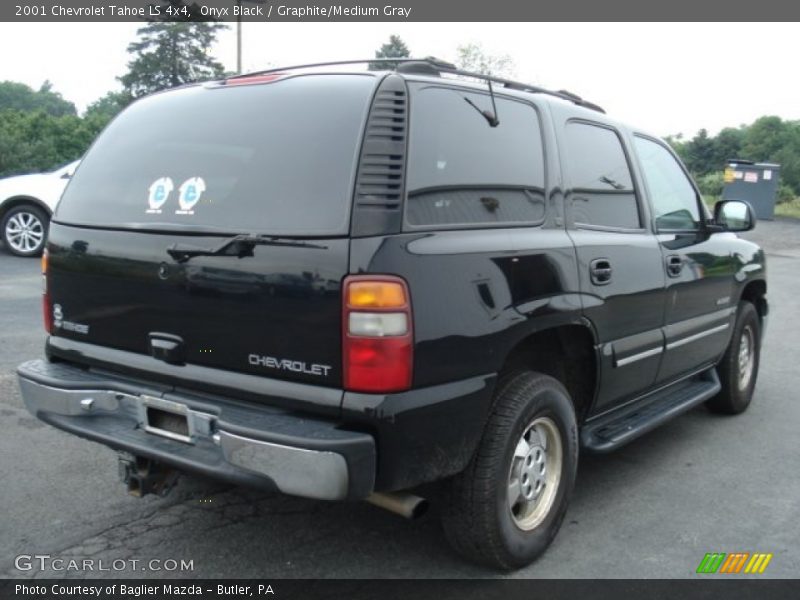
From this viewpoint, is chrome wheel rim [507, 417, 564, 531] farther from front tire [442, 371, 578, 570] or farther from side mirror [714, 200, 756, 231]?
side mirror [714, 200, 756, 231]

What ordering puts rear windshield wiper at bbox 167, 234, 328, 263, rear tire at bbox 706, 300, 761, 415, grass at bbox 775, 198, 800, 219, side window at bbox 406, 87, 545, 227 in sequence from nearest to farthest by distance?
rear windshield wiper at bbox 167, 234, 328, 263 → side window at bbox 406, 87, 545, 227 → rear tire at bbox 706, 300, 761, 415 → grass at bbox 775, 198, 800, 219

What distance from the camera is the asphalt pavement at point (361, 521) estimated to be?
10.6 ft

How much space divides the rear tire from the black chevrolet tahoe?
179 cm

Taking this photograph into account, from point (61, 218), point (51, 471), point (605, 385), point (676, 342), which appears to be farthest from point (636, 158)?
point (51, 471)

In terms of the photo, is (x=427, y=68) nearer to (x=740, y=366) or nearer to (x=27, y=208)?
(x=740, y=366)

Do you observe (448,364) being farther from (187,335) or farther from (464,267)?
(187,335)

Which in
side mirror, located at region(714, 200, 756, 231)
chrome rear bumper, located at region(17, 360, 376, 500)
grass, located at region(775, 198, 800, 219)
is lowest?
chrome rear bumper, located at region(17, 360, 376, 500)

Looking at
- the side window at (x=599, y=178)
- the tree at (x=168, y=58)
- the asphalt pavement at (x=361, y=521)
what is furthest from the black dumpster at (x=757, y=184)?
the tree at (x=168, y=58)

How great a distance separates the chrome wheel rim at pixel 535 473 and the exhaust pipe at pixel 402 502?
16.3 inches

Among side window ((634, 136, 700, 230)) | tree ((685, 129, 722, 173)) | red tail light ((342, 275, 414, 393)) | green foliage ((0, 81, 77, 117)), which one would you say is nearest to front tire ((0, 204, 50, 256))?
side window ((634, 136, 700, 230))

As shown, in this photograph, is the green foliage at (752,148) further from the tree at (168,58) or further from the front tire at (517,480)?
the front tire at (517,480)

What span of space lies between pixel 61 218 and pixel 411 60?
1667 millimetres

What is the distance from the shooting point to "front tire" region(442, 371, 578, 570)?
2979 millimetres

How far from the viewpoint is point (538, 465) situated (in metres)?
3.33
